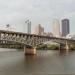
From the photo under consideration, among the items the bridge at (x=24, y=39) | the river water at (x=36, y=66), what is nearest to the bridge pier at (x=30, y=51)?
the bridge at (x=24, y=39)

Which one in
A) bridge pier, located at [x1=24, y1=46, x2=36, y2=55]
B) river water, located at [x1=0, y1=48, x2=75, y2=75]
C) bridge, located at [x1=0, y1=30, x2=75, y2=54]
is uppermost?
bridge, located at [x1=0, y1=30, x2=75, y2=54]

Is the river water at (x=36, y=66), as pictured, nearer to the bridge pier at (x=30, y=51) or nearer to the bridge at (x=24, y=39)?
the bridge at (x=24, y=39)

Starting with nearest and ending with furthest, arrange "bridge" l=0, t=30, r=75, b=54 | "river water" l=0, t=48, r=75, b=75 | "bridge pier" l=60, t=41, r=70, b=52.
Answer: "river water" l=0, t=48, r=75, b=75 < "bridge" l=0, t=30, r=75, b=54 < "bridge pier" l=60, t=41, r=70, b=52

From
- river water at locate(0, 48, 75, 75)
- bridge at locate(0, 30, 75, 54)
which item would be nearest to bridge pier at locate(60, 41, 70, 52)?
bridge at locate(0, 30, 75, 54)

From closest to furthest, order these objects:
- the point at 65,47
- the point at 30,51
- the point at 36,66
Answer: the point at 36,66, the point at 30,51, the point at 65,47

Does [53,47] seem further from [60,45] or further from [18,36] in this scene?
[18,36]

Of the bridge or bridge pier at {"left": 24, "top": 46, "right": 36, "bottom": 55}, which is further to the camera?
bridge pier at {"left": 24, "top": 46, "right": 36, "bottom": 55}

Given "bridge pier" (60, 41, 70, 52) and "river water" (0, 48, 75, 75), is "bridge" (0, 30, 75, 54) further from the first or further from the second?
"bridge pier" (60, 41, 70, 52)

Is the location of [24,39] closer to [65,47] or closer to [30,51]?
[30,51]

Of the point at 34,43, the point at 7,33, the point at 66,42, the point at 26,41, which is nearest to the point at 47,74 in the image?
the point at 7,33

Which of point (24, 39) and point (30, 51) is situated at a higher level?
point (24, 39)

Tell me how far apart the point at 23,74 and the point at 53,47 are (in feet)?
348

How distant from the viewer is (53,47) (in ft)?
461

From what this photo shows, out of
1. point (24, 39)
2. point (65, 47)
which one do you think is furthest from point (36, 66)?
point (65, 47)
